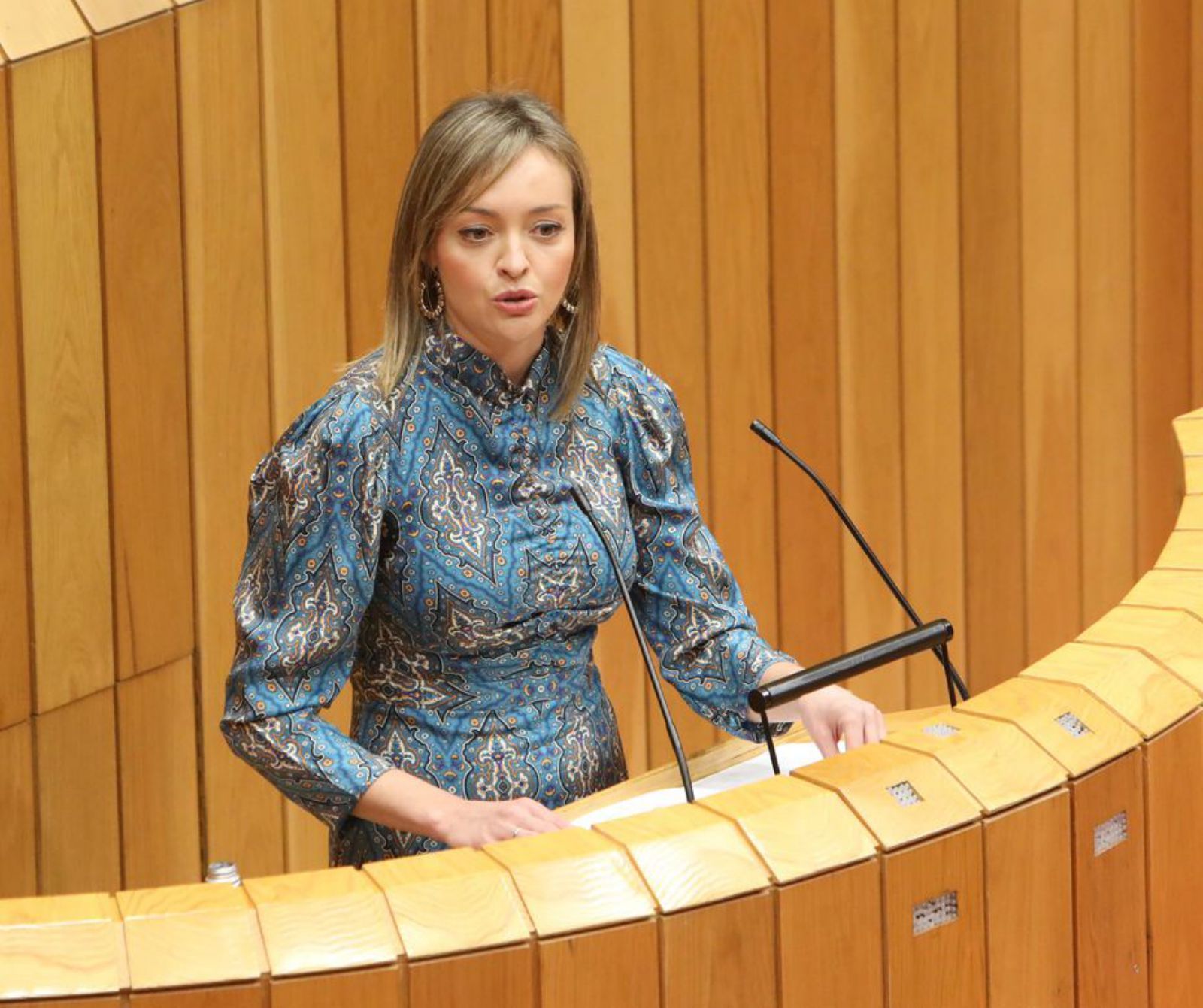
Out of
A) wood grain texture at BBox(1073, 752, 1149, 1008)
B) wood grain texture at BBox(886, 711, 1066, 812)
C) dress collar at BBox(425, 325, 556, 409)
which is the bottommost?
wood grain texture at BBox(1073, 752, 1149, 1008)

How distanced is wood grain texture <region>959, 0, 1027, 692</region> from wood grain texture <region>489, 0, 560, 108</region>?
809mm

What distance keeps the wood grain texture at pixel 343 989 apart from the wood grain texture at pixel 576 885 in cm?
8

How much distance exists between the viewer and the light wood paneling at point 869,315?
3.44 metres


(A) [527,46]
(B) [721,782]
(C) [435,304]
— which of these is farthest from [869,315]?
(B) [721,782]

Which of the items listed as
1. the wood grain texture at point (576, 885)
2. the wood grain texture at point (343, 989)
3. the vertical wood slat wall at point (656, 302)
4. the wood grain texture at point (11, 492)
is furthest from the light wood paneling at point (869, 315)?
the wood grain texture at point (343, 989)

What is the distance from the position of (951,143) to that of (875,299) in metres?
0.31

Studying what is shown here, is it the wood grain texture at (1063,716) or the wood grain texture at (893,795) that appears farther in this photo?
the wood grain texture at (1063,716)

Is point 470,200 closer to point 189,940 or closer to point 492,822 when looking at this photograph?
point 492,822

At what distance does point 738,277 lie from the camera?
334 cm

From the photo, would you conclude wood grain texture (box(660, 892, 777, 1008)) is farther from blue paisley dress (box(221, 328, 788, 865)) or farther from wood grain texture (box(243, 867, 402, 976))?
blue paisley dress (box(221, 328, 788, 865))

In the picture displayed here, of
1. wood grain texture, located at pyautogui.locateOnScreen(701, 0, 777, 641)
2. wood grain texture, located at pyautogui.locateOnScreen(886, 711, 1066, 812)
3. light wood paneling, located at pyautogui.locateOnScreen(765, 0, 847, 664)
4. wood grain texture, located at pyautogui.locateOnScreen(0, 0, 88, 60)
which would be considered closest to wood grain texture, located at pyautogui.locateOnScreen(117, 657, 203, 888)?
wood grain texture, located at pyautogui.locateOnScreen(0, 0, 88, 60)

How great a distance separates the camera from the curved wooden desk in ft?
3.42

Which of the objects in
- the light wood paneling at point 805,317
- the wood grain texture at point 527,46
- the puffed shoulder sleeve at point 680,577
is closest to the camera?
the puffed shoulder sleeve at point 680,577

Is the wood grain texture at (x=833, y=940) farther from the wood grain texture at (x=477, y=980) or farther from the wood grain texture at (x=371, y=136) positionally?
the wood grain texture at (x=371, y=136)
